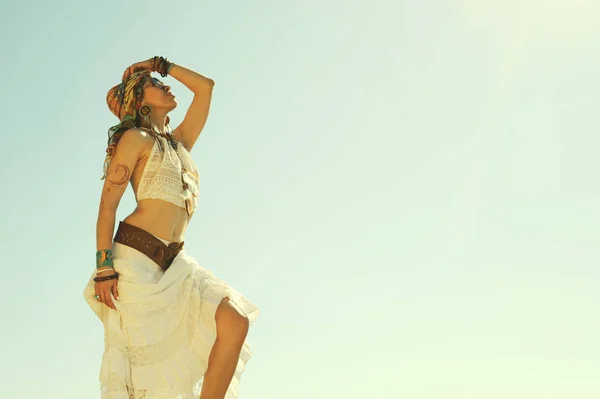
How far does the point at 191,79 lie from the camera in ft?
23.2

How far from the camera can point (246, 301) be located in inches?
251

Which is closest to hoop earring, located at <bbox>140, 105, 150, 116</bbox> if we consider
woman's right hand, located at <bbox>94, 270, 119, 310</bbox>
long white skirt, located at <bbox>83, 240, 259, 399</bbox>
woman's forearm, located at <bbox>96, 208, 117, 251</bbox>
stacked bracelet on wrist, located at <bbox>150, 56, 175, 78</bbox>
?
stacked bracelet on wrist, located at <bbox>150, 56, 175, 78</bbox>

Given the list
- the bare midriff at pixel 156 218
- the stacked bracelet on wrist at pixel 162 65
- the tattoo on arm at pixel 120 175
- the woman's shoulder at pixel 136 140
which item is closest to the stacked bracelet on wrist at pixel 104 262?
the bare midriff at pixel 156 218

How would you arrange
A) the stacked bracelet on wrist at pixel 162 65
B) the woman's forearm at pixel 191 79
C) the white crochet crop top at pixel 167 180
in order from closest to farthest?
the white crochet crop top at pixel 167 180
the stacked bracelet on wrist at pixel 162 65
the woman's forearm at pixel 191 79

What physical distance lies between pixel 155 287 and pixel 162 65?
76.7 inches

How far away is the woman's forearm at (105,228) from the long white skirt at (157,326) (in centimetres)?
17

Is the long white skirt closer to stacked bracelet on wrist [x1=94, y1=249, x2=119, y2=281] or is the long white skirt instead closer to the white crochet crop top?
stacked bracelet on wrist [x1=94, y1=249, x2=119, y2=281]

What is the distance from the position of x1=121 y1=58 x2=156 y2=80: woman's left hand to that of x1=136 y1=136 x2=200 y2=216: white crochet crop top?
25.6 inches

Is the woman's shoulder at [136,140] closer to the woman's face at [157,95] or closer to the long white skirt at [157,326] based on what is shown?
the woman's face at [157,95]

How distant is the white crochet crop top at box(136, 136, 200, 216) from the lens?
6367mm

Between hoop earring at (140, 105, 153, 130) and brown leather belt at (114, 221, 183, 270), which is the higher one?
hoop earring at (140, 105, 153, 130)

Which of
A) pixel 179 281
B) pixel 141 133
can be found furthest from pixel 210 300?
pixel 141 133

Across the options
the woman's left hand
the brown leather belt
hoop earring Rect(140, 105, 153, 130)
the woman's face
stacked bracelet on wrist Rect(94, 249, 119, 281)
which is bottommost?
stacked bracelet on wrist Rect(94, 249, 119, 281)

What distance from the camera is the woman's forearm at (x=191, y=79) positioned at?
7047 mm
